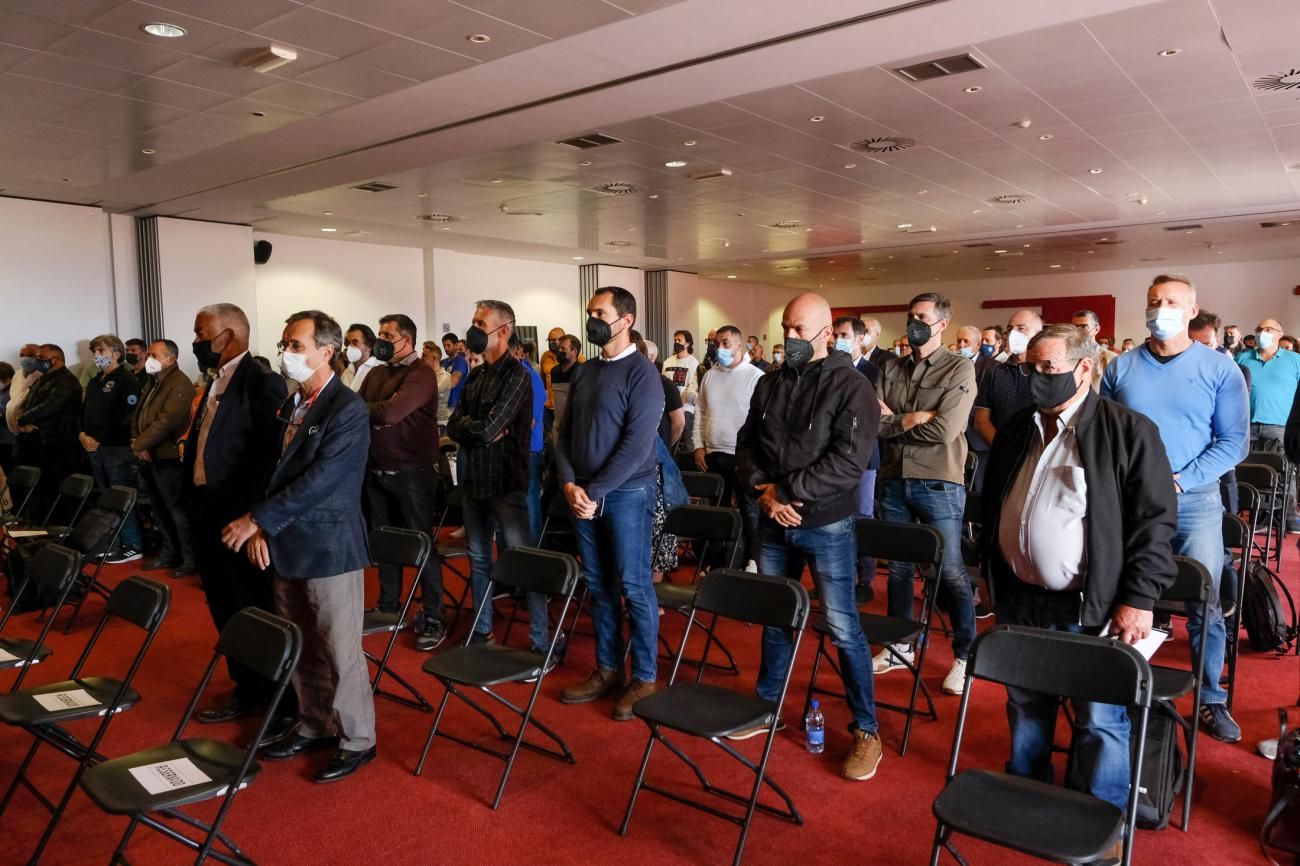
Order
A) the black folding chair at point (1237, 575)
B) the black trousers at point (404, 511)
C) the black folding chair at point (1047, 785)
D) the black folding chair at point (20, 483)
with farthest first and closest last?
the black folding chair at point (20, 483) < the black trousers at point (404, 511) < the black folding chair at point (1237, 575) < the black folding chair at point (1047, 785)

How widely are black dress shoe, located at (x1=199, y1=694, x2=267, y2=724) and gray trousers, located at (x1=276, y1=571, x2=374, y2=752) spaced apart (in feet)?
1.75

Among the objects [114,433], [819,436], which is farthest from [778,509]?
[114,433]

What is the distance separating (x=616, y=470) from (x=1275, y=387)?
20.9ft

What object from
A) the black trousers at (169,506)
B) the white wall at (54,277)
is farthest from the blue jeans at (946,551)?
the white wall at (54,277)

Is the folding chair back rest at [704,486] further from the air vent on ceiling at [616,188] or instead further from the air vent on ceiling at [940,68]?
the air vent on ceiling at [616,188]

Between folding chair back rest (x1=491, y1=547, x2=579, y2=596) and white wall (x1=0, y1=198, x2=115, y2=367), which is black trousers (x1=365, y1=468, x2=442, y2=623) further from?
white wall (x1=0, y1=198, x2=115, y2=367)

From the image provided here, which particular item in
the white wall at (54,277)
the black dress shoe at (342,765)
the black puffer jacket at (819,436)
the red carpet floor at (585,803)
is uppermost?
the white wall at (54,277)

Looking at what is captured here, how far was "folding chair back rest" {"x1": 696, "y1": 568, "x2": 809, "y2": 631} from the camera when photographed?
280 centimetres

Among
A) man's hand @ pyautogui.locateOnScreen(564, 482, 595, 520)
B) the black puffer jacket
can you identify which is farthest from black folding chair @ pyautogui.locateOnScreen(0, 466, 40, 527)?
the black puffer jacket

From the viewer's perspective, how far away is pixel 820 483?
9.96ft

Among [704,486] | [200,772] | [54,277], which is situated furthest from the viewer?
[54,277]

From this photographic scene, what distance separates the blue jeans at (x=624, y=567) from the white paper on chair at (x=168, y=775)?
1.65 meters

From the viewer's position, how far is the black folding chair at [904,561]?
3.30 metres

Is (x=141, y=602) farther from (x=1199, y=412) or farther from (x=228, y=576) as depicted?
(x=1199, y=412)
